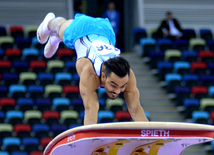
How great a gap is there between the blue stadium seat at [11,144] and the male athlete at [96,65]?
3.00 meters

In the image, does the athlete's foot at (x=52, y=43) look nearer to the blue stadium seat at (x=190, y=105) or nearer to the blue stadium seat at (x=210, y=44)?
the blue stadium seat at (x=190, y=105)

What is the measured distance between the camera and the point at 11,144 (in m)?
6.62

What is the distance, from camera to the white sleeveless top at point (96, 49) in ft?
10.8

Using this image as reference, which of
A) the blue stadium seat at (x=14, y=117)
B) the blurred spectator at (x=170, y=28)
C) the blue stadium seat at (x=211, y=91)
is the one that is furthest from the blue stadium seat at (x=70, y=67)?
the blue stadium seat at (x=211, y=91)

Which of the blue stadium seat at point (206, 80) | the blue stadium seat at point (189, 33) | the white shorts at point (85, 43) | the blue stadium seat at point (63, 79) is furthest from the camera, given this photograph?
the blue stadium seat at point (189, 33)

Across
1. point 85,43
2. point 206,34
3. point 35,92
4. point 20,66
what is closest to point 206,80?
point 206,34

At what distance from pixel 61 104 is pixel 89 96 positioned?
4.17m

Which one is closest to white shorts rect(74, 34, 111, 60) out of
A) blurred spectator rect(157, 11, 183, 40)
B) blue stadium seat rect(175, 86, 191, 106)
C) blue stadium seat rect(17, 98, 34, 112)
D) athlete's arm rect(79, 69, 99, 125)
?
athlete's arm rect(79, 69, 99, 125)

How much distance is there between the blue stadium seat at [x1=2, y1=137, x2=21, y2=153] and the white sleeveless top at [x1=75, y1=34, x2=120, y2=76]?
348cm

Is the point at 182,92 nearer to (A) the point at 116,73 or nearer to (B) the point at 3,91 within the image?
(B) the point at 3,91

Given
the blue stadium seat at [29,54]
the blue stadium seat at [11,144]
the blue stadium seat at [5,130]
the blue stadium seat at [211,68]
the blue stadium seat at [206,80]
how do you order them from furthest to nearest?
1. the blue stadium seat at [211,68]
2. the blue stadium seat at [206,80]
3. the blue stadium seat at [29,54]
4. the blue stadium seat at [5,130]
5. the blue stadium seat at [11,144]

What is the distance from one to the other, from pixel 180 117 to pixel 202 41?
2414mm

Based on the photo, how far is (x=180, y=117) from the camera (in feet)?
26.5

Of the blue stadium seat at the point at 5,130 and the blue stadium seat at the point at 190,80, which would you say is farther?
the blue stadium seat at the point at 190,80
